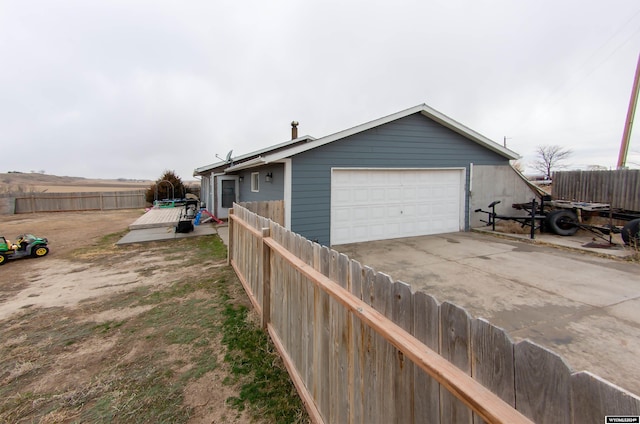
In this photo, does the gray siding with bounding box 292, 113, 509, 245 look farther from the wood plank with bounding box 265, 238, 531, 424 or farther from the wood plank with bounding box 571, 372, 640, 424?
the wood plank with bounding box 571, 372, 640, 424

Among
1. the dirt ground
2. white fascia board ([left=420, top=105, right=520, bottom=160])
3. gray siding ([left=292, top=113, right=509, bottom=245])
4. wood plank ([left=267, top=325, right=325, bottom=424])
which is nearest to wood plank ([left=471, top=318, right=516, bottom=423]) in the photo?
wood plank ([left=267, top=325, right=325, bottom=424])

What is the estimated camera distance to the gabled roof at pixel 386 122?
6812 mm

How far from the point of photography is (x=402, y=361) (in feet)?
4.42

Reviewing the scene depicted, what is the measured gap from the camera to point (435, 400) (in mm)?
1158

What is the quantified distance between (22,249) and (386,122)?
965 centimetres

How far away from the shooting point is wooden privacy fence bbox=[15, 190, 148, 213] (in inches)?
718

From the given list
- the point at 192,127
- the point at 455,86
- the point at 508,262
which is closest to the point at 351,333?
the point at 508,262

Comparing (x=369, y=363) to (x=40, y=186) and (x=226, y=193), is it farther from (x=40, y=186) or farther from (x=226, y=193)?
(x=40, y=186)

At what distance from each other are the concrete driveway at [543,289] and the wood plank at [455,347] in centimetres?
244

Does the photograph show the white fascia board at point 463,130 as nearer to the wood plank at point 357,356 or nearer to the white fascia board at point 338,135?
the white fascia board at point 338,135

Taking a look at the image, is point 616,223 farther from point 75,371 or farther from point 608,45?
point 75,371

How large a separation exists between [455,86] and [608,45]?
7660 millimetres

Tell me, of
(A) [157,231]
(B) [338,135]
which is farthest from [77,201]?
(B) [338,135]

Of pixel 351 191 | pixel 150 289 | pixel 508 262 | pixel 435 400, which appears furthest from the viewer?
pixel 351 191
